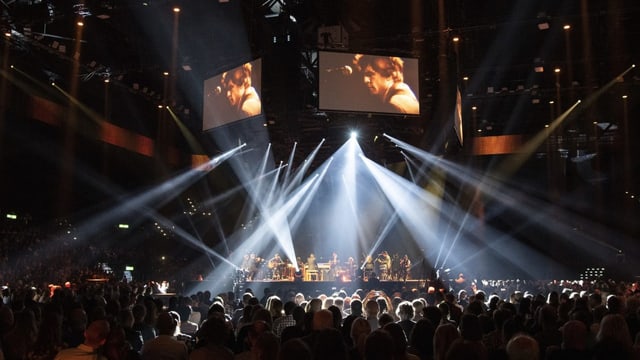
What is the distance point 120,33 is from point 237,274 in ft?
26.7

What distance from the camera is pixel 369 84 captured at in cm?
1347

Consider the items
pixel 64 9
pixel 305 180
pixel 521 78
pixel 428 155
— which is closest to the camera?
pixel 64 9

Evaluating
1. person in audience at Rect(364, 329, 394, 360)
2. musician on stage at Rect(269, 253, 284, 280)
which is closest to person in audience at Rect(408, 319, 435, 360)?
person in audience at Rect(364, 329, 394, 360)

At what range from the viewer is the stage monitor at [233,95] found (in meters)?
13.5

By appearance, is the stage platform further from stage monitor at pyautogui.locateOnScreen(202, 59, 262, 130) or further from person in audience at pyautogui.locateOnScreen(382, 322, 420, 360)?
person in audience at pyautogui.locateOnScreen(382, 322, 420, 360)

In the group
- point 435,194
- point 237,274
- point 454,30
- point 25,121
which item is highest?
point 454,30

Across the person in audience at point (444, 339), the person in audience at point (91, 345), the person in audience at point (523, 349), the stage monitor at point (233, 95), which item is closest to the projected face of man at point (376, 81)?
the stage monitor at point (233, 95)

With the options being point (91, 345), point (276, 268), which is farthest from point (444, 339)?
point (276, 268)

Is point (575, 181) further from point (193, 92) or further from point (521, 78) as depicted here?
point (193, 92)

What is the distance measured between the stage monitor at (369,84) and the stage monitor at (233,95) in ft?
4.72

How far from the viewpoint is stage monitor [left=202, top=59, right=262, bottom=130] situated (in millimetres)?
13508

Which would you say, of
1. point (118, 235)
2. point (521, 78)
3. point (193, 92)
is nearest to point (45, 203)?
point (118, 235)

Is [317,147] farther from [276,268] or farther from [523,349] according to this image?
[523,349]

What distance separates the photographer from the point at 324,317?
4.67 m
